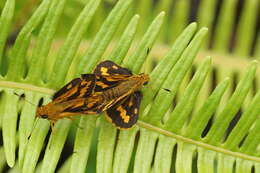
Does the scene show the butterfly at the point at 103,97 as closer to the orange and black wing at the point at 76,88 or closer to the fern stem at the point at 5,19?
the orange and black wing at the point at 76,88

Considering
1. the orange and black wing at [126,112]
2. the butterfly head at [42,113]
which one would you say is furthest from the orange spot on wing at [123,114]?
the butterfly head at [42,113]

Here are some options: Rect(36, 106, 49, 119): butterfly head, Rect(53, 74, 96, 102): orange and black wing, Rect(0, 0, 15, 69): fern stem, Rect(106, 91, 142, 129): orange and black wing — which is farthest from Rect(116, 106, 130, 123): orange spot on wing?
Rect(0, 0, 15, 69): fern stem

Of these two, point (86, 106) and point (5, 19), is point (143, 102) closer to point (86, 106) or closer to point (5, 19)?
point (86, 106)

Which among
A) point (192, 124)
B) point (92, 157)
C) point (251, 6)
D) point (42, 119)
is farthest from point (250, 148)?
Answer: point (251, 6)

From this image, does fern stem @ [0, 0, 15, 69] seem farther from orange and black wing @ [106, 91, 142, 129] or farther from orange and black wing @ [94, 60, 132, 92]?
orange and black wing @ [106, 91, 142, 129]

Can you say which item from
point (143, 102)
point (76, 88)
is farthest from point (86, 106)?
point (143, 102)

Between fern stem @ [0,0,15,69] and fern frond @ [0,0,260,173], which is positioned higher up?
fern stem @ [0,0,15,69]

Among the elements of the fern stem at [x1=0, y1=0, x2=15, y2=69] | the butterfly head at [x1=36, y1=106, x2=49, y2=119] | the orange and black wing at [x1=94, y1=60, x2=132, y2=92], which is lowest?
the butterfly head at [x1=36, y1=106, x2=49, y2=119]

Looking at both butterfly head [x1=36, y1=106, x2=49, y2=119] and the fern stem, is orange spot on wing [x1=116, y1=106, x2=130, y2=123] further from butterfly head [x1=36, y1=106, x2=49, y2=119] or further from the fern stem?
the fern stem
